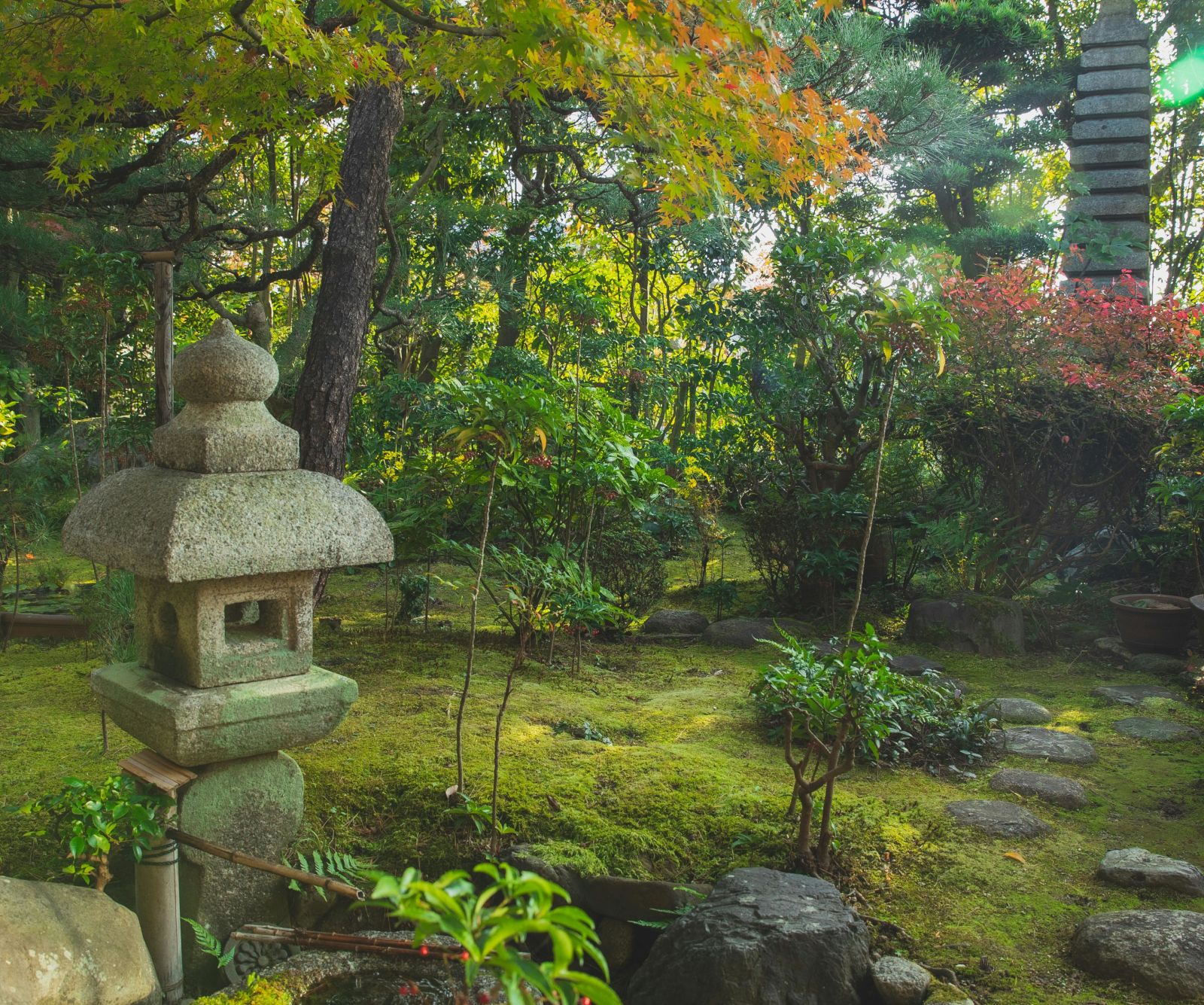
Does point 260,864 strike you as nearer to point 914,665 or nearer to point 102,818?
point 102,818

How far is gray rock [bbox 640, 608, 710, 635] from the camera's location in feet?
21.2

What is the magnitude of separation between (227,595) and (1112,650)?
5.64 m

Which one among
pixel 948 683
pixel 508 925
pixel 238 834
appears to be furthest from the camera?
pixel 948 683

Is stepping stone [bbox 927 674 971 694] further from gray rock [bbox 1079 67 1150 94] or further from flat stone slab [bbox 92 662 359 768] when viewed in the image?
gray rock [bbox 1079 67 1150 94]

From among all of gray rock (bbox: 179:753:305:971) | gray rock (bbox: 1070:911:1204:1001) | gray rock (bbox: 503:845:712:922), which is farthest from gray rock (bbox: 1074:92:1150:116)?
gray rock (bbox: 179:753:305:971)

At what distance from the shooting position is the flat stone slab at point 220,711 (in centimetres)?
259

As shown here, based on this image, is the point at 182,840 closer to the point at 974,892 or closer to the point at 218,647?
the point at 218,647

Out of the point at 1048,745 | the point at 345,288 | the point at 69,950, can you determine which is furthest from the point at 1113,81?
the point at 69,950

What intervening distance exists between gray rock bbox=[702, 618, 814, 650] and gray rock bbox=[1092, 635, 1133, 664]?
1890 mm

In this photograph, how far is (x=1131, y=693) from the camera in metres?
5.25

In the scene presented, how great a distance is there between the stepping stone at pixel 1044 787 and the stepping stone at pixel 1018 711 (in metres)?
0.72

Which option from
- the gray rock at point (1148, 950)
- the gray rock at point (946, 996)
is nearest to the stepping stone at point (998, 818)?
the gray rock at point (1148, 950)

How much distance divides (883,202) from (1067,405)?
14.8 ft

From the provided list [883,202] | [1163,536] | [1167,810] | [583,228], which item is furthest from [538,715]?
[883,202]
